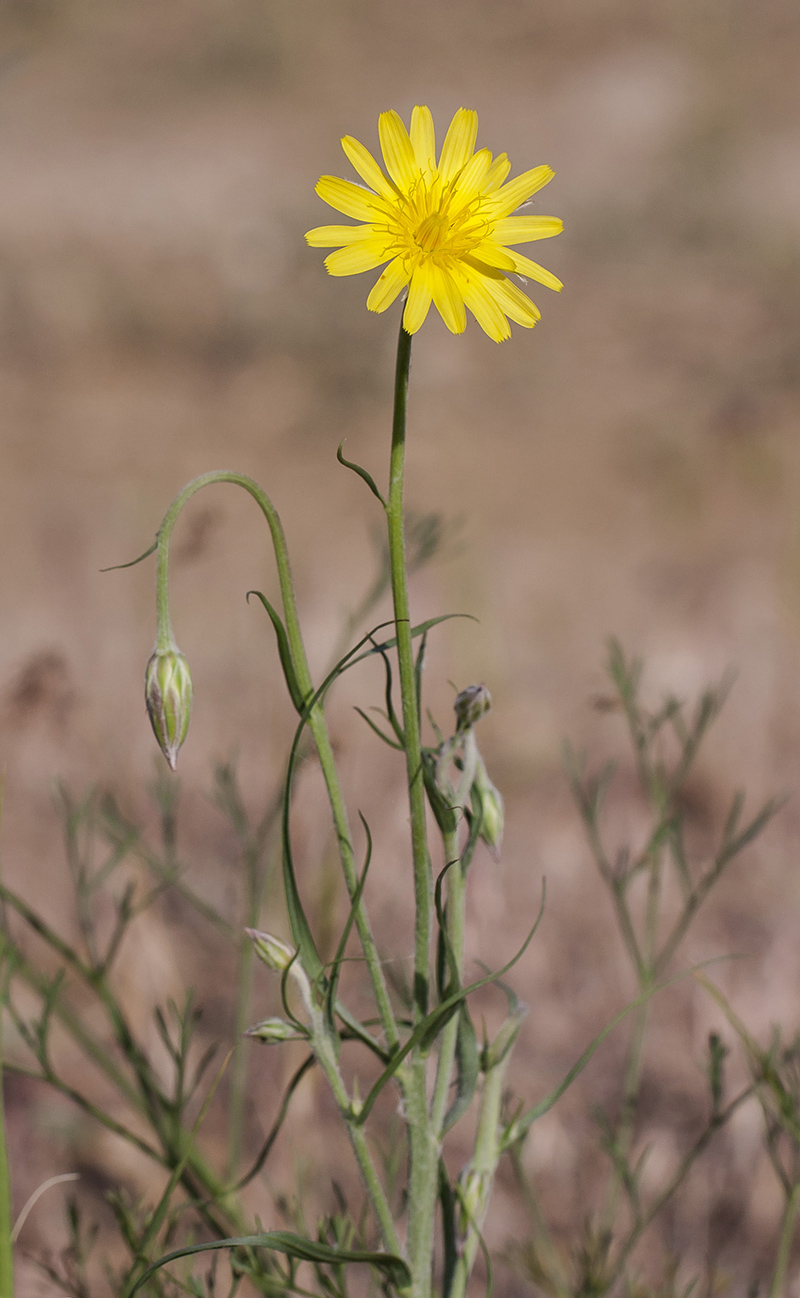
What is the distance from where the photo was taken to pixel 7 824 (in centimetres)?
323

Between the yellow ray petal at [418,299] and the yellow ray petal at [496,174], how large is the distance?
115mm

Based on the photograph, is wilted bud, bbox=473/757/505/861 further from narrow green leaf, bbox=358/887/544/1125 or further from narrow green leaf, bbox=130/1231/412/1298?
narrow green leaf, bbox=130/1231/412/1298

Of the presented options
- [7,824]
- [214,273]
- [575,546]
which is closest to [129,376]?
[214,273]

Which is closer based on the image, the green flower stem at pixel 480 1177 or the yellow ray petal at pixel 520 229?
the yellow ray petal at pixel 520 229

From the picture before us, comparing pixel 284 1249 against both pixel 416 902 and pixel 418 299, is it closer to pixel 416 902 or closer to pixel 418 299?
pixel 416 902

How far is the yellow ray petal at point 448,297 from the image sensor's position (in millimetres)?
812

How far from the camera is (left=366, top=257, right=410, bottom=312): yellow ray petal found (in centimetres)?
81

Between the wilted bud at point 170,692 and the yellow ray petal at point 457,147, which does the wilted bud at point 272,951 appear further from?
the yellow ray petal at point 457,147

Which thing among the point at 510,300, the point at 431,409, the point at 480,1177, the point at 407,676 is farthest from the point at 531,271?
the point at 431,409

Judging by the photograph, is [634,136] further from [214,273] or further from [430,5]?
[214,273]

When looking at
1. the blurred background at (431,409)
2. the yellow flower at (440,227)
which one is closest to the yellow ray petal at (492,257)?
the yellow flower at (440,227)

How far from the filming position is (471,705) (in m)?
0.96

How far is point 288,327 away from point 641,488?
199 centimetres

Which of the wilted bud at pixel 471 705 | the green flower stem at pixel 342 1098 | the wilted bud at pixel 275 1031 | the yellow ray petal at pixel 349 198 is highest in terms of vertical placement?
the yellow ray petal at pixel 349 198
